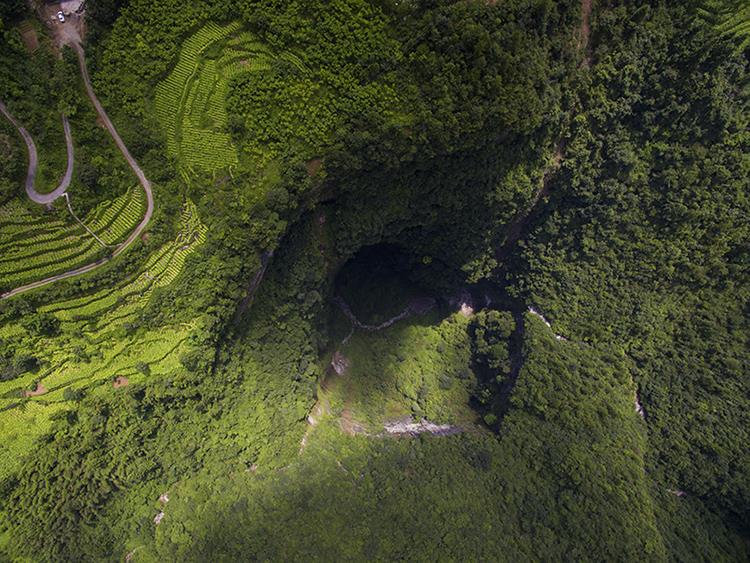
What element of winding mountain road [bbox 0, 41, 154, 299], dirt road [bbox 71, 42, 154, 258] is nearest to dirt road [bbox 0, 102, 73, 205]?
winding mountain road [bbox 0, 41, 154, 299]

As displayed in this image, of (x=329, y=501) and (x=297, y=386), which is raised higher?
(x=297, y=386)

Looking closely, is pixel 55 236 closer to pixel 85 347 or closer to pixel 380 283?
pixel 85 347

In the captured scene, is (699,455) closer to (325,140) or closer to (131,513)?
(325,140)

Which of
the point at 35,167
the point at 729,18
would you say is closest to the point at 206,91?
the point at 35,167

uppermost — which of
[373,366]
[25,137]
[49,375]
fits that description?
[25,137]

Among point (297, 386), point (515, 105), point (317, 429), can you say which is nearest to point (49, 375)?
point (297, 386)

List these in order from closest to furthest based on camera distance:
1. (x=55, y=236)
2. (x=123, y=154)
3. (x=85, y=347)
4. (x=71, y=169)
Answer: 1. (x=71, y=169)
2. (x=55, y=236)
3. (x=123, y=154)
4. (x=85, y=347)

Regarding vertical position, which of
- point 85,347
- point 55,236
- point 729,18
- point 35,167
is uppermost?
point 35,167

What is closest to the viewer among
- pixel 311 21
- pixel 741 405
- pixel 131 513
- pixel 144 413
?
pixel 311 21
